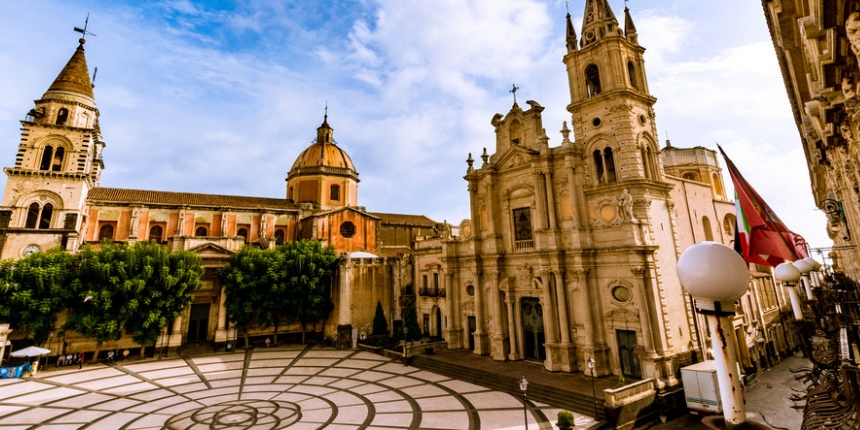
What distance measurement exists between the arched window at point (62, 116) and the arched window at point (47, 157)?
7.96 feet

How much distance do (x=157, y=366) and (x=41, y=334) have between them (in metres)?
7.50

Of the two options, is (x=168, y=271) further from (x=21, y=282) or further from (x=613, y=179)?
(x=613, y=179)

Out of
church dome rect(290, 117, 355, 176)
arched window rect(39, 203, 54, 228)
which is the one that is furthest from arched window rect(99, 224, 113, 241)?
church dome rect(290, 117, 355, 176)

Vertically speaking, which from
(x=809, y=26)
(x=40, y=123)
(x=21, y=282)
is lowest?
(x=21, y=282)

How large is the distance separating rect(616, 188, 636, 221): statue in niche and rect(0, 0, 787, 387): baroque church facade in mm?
150

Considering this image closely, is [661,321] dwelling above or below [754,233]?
below

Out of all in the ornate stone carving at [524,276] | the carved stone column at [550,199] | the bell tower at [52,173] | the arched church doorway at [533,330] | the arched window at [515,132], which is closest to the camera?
the carved stone column at [550,199]

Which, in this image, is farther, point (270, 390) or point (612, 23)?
point (612, 23)

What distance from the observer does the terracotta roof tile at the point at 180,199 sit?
36438 millimetres

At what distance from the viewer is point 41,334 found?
25641mm

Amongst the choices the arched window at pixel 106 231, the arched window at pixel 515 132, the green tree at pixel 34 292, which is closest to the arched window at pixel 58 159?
the arched window at pixel 106 231

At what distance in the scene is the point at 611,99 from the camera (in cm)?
2302

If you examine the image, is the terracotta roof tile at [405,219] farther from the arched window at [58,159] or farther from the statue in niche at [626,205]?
the statue in niche at [626,205]

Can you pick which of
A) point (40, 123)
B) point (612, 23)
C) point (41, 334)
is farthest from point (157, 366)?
point (612, 23)
